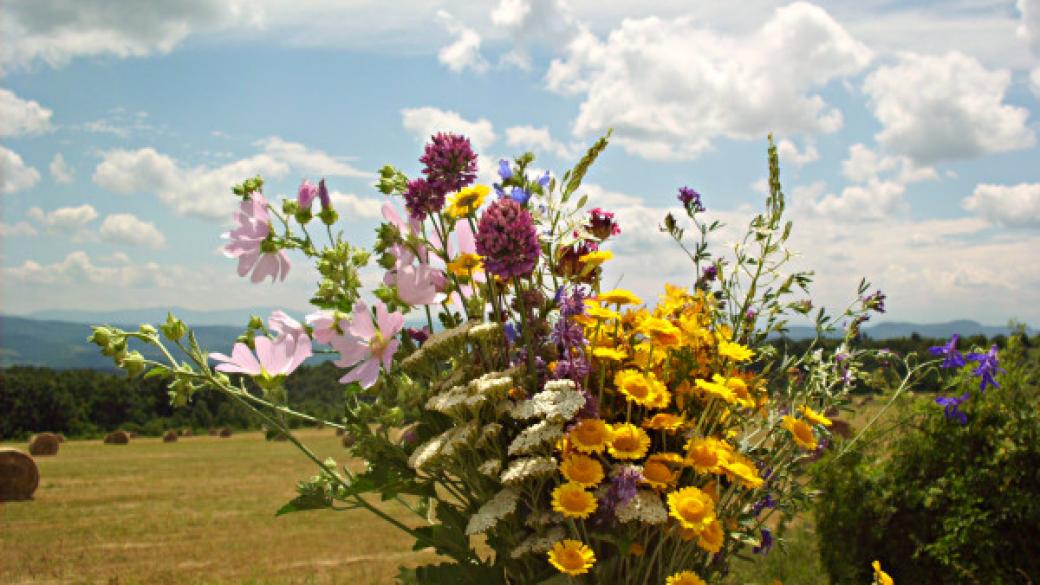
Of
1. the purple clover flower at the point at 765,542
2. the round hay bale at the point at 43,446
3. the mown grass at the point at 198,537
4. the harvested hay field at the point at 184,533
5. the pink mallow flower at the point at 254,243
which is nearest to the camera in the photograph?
the pink mallow flower at the point at 254,243

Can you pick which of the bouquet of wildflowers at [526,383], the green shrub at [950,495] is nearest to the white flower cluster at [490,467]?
the bouquet of wildflowers at [526,383]

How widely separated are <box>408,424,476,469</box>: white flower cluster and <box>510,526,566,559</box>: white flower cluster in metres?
0.20

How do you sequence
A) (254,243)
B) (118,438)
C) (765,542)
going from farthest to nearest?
(118,438), (765,542), (254,243)

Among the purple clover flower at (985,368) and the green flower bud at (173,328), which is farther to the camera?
the purple clover flower at (985,368)

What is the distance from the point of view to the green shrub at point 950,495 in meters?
4.34

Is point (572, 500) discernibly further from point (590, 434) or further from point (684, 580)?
point (684, 580)

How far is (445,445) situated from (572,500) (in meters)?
0.23

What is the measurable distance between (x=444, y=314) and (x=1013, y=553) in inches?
161

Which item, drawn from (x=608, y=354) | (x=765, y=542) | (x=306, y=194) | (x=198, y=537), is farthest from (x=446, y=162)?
(x=198, y=537)

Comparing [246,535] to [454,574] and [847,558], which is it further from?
[454,574]

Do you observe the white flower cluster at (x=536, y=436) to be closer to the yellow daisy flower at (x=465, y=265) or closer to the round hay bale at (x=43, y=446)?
the yellow daisy flower at (x=465, y=265)

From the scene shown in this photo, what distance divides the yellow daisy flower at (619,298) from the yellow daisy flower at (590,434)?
0.88ft

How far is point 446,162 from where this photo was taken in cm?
156

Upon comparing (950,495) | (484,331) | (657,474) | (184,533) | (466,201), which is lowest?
(184,533)
